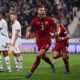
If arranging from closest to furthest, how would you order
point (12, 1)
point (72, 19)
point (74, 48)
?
1. point (74, 48)
2. point (72, 19)
3. point (12, 1)

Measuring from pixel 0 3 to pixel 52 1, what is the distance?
179 inches

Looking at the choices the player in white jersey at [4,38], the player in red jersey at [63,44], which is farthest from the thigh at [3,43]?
the player in red jersey at [63,44]

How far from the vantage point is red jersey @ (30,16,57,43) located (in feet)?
40.1

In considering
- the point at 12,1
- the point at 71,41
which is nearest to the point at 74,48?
the point at 71,41

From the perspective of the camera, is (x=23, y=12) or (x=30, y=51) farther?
(x=23, y=12)

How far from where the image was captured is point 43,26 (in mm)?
12375

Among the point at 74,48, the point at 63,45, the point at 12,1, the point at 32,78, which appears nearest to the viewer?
the point at 32,78

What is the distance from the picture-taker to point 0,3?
33562 mm

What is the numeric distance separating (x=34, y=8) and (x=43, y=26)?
64.6 feet

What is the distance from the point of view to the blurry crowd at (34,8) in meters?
30.7

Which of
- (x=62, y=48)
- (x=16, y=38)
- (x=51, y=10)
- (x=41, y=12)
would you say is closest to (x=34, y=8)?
(x=51, y=10)

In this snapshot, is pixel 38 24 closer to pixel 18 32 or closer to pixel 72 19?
pixel 18 32

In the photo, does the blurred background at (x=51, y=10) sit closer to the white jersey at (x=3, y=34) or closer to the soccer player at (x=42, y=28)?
the white jersey at (x=3, y=34)

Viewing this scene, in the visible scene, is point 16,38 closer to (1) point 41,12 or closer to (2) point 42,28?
(2) point 42,28
